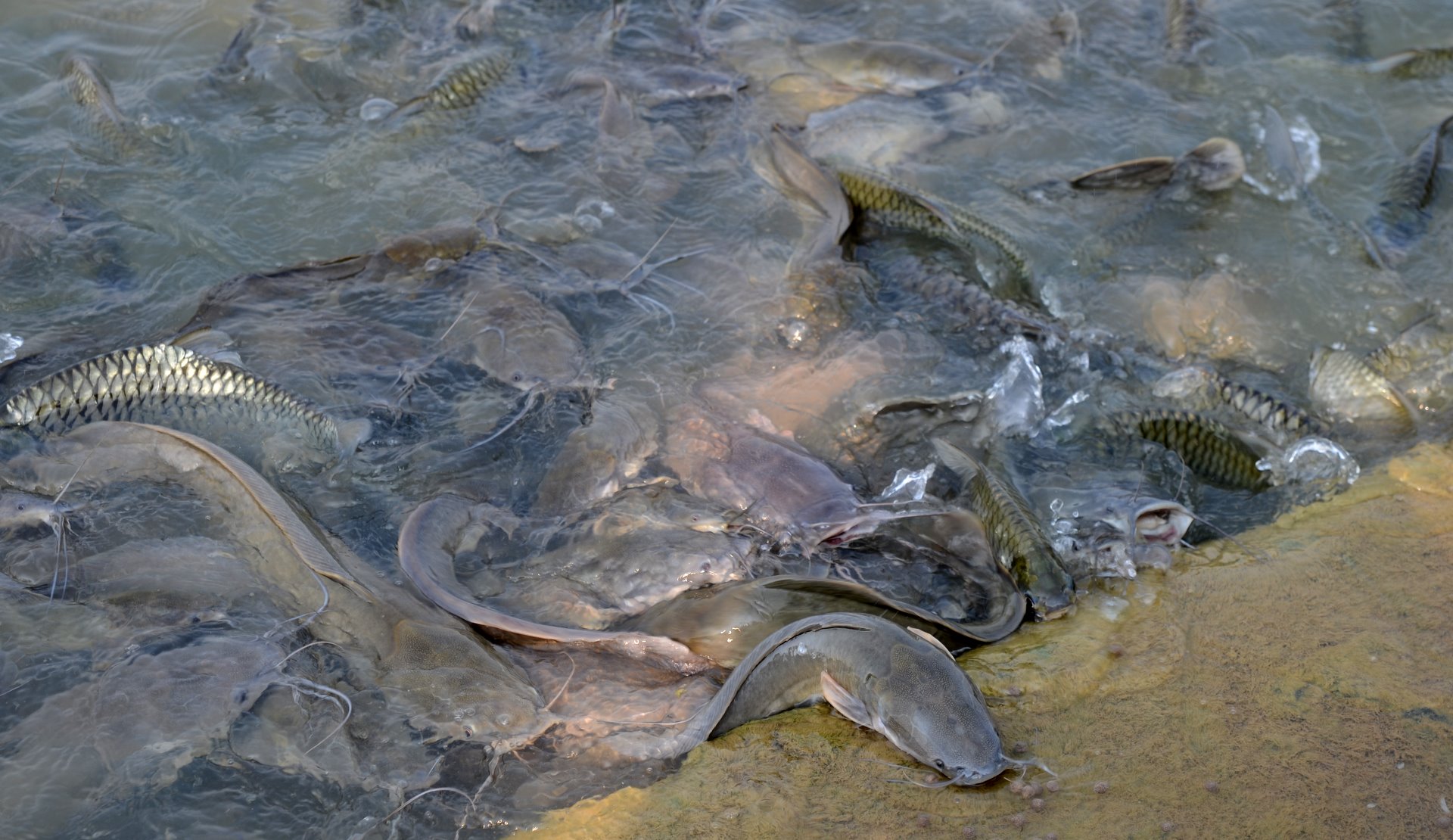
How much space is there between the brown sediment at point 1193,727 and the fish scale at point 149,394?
2.06 m

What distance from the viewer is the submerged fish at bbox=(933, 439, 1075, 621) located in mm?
3479

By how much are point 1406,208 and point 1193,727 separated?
3651 millimetres

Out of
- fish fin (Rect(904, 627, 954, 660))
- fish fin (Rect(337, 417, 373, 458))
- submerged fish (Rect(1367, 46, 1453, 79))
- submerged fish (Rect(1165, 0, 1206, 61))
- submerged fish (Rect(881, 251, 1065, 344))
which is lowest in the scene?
fish fin (Rect(337, 417, 373, 458))

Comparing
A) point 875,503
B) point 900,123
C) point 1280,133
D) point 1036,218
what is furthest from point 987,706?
point 1280,133

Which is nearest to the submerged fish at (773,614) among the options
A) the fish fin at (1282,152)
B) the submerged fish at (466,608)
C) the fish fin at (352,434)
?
the submerged fish at (466,608)

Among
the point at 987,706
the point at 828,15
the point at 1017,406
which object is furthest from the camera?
the point at 828,15

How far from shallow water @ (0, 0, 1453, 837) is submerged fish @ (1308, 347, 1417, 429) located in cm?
10

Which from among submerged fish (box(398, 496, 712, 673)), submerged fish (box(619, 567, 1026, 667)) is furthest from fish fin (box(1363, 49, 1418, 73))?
submerged fish (box(398, 496, 712, 673))

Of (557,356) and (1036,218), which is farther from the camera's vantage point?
(1036,218)

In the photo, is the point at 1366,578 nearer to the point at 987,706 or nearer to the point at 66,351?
the point at 987,706

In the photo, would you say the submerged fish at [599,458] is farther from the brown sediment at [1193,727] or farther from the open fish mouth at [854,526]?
the brown sediment at [1193,727]

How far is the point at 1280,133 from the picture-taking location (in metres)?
5.62

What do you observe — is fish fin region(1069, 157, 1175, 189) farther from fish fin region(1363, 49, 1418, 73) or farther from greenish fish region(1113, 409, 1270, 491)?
fish fin region(1363, 49, 1418, 73)

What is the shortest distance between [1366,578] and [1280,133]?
3.06 meters
